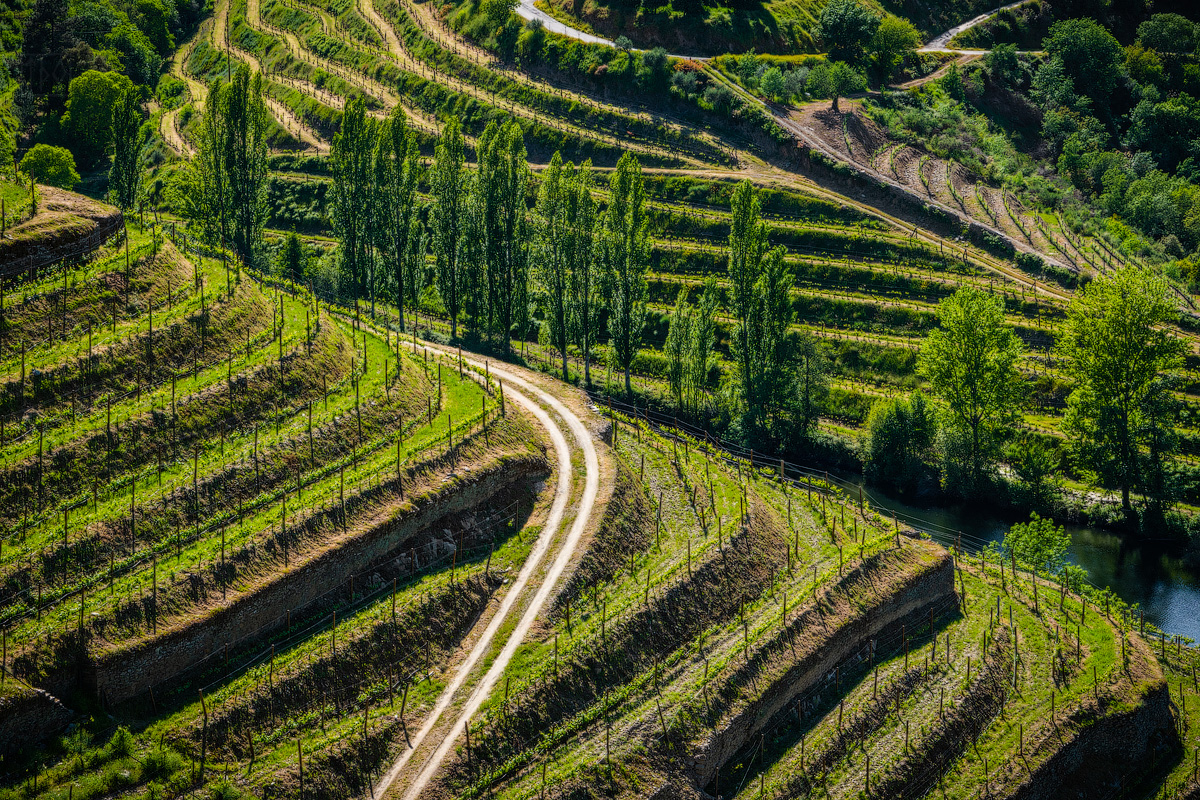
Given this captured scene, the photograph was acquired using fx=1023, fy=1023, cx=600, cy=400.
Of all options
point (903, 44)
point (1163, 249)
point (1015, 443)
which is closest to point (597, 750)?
point (1015, 443)

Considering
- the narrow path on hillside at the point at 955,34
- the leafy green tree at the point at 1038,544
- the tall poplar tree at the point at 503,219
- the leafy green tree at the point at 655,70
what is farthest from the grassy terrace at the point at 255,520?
the narrow path on hillside at the point at 955,34

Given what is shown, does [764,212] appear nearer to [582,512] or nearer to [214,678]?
[582,512]

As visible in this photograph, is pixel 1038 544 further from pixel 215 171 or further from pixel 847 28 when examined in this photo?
pixel 847 28

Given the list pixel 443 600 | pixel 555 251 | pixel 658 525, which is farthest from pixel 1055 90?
pixel 443 600

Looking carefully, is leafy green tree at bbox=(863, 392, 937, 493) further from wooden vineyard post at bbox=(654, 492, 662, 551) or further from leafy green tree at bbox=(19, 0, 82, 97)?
leafy green tree at bbox=(19, 0, 82, 97)

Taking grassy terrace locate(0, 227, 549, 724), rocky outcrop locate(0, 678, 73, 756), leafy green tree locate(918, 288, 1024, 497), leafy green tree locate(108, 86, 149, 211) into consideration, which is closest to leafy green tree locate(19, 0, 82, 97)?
leafy green tree locate(108, 86, 149, 211)

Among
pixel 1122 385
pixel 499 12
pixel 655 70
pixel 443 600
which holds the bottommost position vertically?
pixel 443 600
